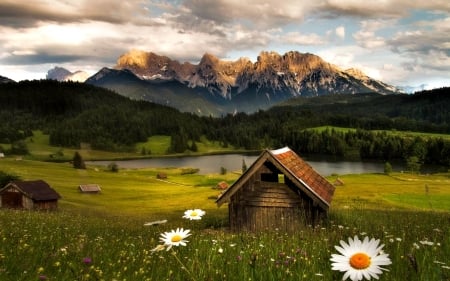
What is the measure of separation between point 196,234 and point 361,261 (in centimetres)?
655

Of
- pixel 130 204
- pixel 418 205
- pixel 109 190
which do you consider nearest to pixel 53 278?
pixel 418 205

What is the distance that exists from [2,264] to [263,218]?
2429cm

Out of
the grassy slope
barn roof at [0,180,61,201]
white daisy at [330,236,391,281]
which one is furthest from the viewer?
barn roof at [0,180,61,201]

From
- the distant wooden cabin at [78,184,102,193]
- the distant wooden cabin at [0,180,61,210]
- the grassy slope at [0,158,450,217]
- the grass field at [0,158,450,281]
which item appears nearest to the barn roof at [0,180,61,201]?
the distant wooden cabin at [0,180,61,210]

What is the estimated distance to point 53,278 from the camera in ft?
12.4

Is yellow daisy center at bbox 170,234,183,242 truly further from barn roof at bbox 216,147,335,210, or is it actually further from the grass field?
barn roof at bbox 216,147,335,210

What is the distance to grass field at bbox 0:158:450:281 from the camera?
423cm

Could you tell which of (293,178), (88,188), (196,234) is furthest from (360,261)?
(88,188)

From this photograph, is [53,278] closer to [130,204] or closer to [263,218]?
[263,218]

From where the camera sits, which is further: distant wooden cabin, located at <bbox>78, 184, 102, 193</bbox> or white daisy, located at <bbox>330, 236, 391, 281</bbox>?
distant wooden cabin, located at <bbox>78, 184, 102, 193</bbox>

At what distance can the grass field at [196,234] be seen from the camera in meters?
4.23

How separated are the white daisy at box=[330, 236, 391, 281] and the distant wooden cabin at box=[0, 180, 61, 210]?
73.9m

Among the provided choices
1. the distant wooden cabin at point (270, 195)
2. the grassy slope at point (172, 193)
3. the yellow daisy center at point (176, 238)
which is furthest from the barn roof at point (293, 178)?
the yellow daisy center at point (176, 238)

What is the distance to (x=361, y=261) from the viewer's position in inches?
101
